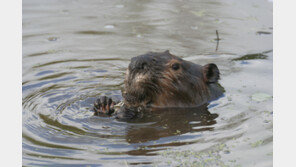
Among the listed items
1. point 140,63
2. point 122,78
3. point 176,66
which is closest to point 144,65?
point 140,63

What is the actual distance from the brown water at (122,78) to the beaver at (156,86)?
231 mm

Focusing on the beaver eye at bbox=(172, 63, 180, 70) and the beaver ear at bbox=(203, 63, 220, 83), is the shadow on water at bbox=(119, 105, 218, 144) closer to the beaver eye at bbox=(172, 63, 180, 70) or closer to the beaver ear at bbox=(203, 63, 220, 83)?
the beaver ear at bbox=(203, 63, 220, 83)

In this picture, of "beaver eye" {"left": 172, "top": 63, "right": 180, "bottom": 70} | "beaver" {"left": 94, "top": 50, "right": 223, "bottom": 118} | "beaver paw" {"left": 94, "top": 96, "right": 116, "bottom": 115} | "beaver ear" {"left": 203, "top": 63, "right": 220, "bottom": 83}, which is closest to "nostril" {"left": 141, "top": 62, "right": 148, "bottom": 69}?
"beaver" {"left": 94, "top": 50, "right": 223, "bottom": 118}

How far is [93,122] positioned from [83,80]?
182cm

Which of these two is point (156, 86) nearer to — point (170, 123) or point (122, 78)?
point (170, 123)

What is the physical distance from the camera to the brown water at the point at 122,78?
498 centimetres

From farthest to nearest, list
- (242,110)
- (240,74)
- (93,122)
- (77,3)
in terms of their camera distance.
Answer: (77,3)
(240,74)
(242,110)
(93,122)

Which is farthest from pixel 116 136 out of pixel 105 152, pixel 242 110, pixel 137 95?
pixel 242 110

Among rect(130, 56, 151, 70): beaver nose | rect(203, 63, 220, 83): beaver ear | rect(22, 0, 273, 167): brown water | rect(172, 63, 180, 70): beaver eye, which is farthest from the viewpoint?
rect(203, 63, 220, 83): beaver ear

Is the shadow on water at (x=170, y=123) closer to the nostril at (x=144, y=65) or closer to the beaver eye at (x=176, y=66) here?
the beaver eye at (x=176, y=66)

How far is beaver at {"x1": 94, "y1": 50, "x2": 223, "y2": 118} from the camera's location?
5.95 meters

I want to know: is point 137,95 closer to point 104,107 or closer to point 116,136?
point 104,107

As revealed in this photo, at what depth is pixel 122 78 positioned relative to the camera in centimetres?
769

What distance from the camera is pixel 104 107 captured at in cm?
611
